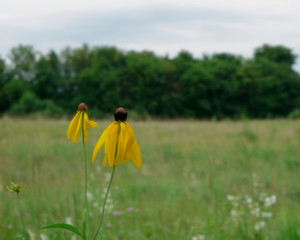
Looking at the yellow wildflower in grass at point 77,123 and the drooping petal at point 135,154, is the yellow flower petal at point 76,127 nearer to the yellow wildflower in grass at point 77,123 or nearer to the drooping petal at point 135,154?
the yellow wildflower in grass at point 77,123

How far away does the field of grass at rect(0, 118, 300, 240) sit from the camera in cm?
205

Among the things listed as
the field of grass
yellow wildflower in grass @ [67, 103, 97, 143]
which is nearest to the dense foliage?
the field of grass

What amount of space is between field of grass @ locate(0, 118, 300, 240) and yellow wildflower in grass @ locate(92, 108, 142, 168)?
25.1 inches

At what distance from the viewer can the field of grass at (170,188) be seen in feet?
6.73

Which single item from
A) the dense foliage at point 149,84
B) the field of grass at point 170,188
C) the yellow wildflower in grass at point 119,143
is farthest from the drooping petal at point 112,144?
the dense foliage at point 149,84

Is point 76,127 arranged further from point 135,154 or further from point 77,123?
point 135,154

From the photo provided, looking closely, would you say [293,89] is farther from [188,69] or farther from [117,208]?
[117,208]

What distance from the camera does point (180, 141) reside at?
755 cm

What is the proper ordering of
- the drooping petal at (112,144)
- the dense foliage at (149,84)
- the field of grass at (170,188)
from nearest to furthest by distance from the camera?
the drooping petal at (112,144) < the field of grass at (170,188) < the dense foliage at (149,84)

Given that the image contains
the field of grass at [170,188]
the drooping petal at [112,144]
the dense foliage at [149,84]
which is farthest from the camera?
the dense foliage at [149,84]

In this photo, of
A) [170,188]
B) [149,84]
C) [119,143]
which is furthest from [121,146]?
[149,84]

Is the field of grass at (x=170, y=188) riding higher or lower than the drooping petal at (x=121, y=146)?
lower

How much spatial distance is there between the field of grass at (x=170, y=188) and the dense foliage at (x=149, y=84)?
652 inches

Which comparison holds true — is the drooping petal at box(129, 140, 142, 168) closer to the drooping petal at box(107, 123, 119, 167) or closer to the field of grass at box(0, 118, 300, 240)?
the drooping petal at box(107, 123, 119, 167)
